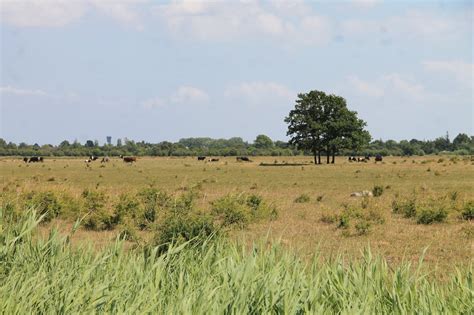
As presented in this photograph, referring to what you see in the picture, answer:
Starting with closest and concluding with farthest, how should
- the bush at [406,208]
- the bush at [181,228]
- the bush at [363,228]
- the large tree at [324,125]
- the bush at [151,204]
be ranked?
the bush at [181,228] < the bush at [363,228] < the bush at [151,204] < the bush at [406,208] < the large tree at [324,125]

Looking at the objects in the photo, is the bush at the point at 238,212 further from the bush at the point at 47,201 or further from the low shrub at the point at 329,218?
the bush at the point at 47,201

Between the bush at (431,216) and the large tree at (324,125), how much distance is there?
61.1 m

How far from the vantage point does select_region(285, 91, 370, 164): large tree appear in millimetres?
85750

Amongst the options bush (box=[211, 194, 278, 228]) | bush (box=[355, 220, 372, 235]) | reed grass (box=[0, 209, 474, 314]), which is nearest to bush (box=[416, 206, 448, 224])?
bush (box=[355, 220, 372, 235])

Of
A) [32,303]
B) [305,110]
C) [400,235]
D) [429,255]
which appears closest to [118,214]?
[400,235]

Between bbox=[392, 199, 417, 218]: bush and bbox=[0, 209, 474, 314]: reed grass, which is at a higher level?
bbox=[0, 209, 474, 314]: reed grass

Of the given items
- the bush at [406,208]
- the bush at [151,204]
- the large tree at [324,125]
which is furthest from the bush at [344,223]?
the large tree at [324,125]

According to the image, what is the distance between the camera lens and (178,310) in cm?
555

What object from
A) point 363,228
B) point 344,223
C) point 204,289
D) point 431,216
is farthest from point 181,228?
point 431,216

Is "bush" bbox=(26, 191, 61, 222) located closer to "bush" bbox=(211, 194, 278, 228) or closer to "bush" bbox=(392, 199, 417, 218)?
"bush" bbox=(211, 194, 278, 228)

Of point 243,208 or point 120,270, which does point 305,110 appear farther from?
point 120,270

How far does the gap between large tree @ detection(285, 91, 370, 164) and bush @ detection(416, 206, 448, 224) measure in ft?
200

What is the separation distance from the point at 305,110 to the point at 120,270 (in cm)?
8177

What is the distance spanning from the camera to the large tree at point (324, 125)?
281 feet
